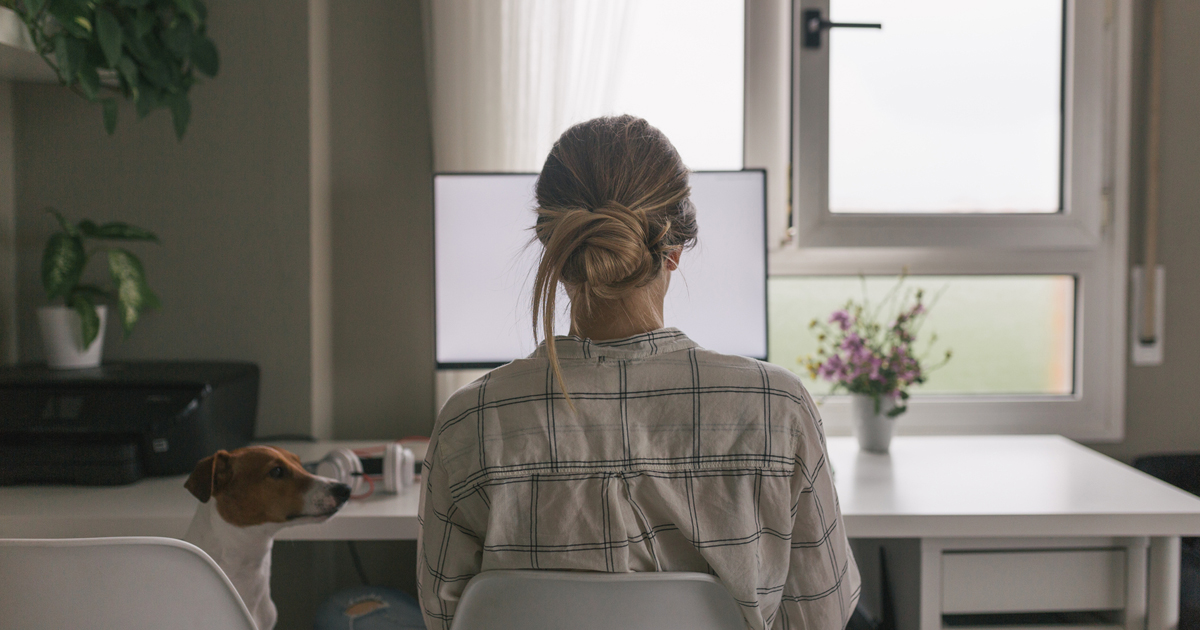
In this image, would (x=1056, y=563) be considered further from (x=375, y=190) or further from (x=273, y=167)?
(x=273, y=167)

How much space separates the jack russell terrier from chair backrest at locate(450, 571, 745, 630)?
1.56ft

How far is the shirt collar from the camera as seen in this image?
74 centimetres

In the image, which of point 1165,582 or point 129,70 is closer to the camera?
point 1165,582

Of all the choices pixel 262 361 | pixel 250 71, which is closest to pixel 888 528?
pixel 262 361

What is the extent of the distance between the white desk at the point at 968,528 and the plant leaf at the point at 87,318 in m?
0.32

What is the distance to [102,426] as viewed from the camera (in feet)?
4.13

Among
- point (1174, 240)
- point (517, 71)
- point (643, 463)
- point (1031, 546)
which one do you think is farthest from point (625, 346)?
point (1174, 240)

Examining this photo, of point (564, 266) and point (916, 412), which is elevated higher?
point (564, 266)

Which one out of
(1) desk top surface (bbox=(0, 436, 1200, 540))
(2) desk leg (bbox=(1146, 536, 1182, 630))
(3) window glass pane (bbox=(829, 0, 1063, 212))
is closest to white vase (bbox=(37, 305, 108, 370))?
(1) desk top surface (bbox=(0, 436, 1200, 540))

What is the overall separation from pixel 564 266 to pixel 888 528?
28.2 inches

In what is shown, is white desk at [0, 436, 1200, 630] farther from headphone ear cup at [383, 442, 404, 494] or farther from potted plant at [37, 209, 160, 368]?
potted plant at [37, 209, 160, 368]

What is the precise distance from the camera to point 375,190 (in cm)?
176

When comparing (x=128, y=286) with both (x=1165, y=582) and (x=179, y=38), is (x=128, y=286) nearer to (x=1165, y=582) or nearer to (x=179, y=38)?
(x=179, y=38)

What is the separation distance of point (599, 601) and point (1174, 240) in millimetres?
1820
